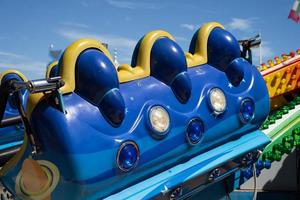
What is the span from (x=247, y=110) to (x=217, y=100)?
299 mm

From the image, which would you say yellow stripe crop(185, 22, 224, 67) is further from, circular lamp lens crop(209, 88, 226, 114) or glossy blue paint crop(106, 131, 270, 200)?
glossy blue paint crop(106, 131, 270, 200)

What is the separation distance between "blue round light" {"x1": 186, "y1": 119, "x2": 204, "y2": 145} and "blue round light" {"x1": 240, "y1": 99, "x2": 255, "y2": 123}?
0.41m

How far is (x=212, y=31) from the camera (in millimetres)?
2559

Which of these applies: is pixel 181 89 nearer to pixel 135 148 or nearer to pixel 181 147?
pixel 181 147

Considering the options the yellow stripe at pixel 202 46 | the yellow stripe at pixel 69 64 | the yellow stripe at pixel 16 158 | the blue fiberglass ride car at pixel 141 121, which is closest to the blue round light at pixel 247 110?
the blue fiberglass ride car at pixel 141 121

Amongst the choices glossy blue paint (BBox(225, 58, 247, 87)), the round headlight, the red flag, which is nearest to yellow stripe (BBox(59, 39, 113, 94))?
the round headlight

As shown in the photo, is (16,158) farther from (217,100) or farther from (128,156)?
(217,100)

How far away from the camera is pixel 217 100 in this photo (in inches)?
95.4

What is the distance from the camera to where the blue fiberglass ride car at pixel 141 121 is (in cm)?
176

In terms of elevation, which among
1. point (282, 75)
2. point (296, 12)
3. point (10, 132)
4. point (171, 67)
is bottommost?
point (10, 132)

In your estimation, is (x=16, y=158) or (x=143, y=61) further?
(x=143, y=61)

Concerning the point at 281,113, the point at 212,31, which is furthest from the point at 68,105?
the point at 281,113

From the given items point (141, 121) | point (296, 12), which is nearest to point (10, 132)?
point (141, 121)

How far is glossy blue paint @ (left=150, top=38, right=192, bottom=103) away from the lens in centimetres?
221
